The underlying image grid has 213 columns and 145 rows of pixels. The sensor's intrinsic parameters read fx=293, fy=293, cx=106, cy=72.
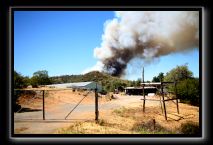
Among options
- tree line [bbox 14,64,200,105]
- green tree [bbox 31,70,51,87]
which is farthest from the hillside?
green tree [bbox 31,70,51,87]

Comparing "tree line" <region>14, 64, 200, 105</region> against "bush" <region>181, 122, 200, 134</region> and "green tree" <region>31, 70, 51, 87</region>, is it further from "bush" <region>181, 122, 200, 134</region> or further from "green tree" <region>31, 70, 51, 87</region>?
"bush" <region>181, 122, 200, 134</region>

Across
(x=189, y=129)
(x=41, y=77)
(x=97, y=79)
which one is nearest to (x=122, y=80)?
(x=97, y=79)

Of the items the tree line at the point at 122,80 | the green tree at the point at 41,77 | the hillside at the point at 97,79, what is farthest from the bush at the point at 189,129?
the hillside at the point at 97,79

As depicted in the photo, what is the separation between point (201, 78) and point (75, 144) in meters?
2.62

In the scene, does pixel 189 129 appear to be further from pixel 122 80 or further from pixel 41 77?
pixel 122 80

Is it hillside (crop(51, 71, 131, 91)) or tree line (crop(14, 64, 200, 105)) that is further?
hillside (crop(51, 71, 131, 91))

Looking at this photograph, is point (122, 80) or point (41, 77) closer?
point (41, 77)

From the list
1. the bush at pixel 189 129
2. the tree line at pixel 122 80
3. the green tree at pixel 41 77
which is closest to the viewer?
the bush at pixel 189 129

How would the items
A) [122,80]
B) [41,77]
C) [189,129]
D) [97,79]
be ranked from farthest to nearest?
[122,80] → [97,79] → [41,77] → [189,129]

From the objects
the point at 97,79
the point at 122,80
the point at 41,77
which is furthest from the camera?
the point at 122,80

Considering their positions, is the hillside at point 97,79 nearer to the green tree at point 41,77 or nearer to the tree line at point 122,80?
the tree line at point 122,80

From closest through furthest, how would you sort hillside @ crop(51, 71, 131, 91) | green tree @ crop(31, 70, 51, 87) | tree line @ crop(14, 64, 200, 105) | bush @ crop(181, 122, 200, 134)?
1. bush @ crop(181, 122, 200, 134)
2. tree line @ crop(14, 64, 200, 105)
3. green tree @ crop(31, 70, 51, 87)
4. hillside @ crop(51, 71, 131, 91)

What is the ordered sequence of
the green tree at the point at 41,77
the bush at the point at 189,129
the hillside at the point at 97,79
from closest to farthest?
1. the bush at the point at 189,129
2. the green tree at the point at 41,77
3. the hillside at the point at 97,79
